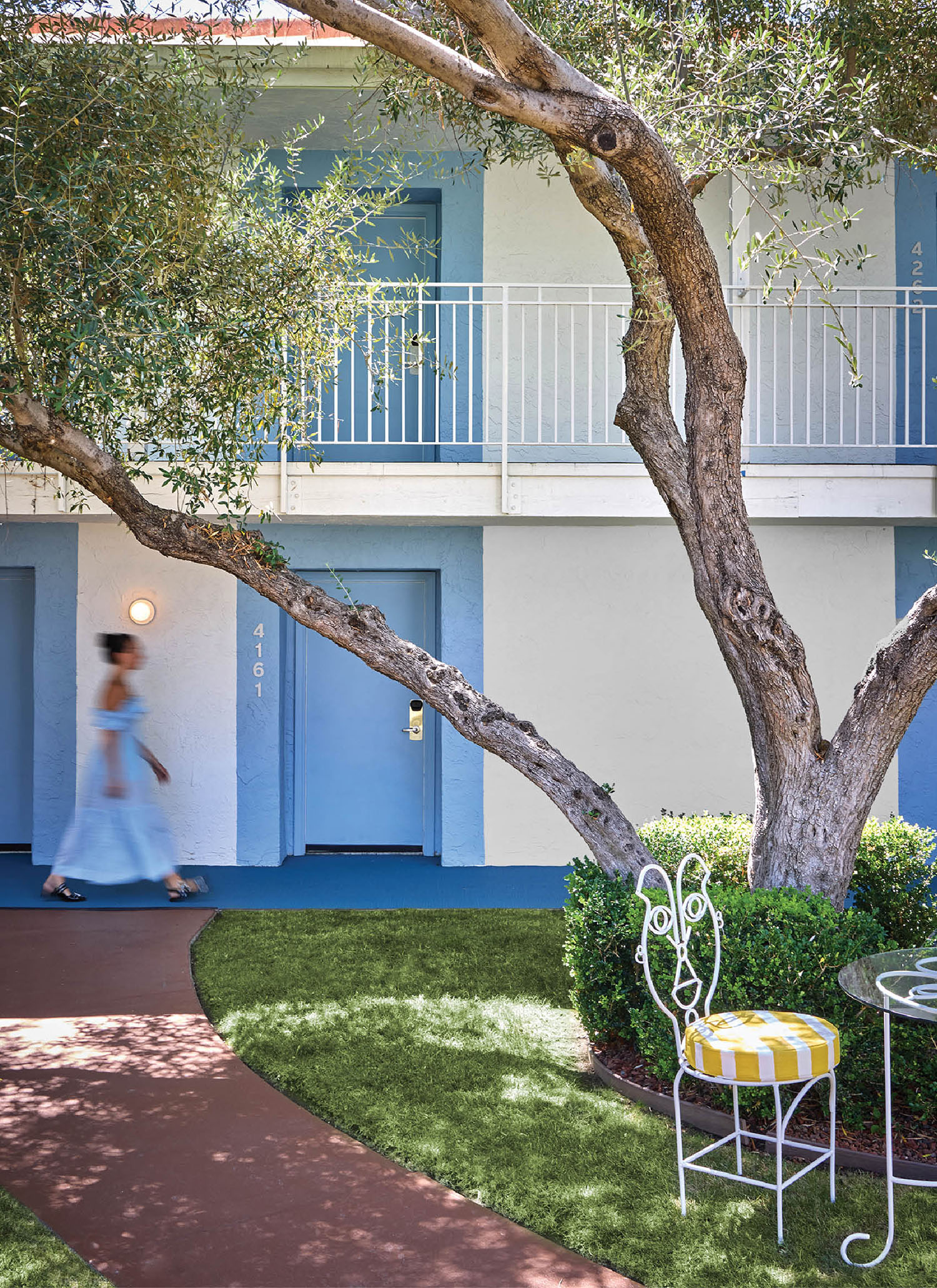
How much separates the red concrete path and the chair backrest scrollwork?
983 mm

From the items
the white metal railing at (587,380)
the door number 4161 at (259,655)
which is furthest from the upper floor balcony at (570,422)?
the door number 4161 at (259,655)

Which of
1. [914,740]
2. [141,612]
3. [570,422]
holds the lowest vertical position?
[914,740]

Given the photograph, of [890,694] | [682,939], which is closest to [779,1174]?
[682,939]

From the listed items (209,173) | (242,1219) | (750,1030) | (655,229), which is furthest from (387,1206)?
(209,173)

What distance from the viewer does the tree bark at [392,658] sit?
503 centimetres

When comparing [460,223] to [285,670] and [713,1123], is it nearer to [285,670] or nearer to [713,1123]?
[285,670]

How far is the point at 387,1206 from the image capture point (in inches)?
146

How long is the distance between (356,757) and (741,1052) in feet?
20.1

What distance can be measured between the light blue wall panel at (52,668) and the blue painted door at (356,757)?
→ 6.11 ft

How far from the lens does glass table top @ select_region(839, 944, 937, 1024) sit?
3.39 metres

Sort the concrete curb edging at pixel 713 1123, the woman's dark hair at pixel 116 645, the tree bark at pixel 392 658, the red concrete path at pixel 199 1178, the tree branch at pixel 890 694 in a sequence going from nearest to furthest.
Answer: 1. the red concrete path at pixel 199 1178
2. the concrete curb edging at pixel 713 1123
3. the tree branch at pixel 890 694
4. the tree bark at pixel 392 658
5. the woman's dark hair at pixel 116 645

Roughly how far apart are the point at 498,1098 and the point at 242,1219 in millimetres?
1266

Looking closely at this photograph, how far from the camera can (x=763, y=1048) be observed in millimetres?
3520

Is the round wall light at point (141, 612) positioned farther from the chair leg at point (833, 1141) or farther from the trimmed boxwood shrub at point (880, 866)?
the chair leg at point (833, 1141)
